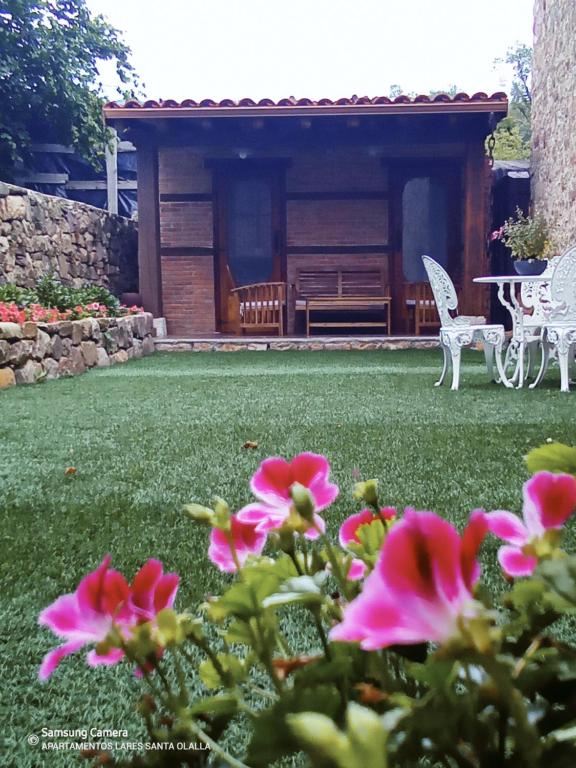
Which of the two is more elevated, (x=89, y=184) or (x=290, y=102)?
(x=290, y=102)

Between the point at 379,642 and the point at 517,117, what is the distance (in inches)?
1016

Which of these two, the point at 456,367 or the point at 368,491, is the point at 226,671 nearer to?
the point at 368,491

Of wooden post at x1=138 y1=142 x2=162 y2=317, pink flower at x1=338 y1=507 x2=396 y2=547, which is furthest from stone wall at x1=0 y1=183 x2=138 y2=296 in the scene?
pink flower at x1=338 y1=507 x2=396 y2=547

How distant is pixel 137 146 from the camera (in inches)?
371

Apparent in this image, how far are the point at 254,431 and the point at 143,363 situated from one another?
170 inches

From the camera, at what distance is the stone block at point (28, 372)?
5.84 meters

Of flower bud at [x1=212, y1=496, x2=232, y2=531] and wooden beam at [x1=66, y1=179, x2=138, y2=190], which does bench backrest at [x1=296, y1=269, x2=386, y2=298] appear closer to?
wooden beam at [x1=66, y1=179, x2=138, y2=190]

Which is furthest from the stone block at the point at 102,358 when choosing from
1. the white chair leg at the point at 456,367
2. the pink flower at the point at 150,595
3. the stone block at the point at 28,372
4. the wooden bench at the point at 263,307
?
the pink flower at the point at 150,595

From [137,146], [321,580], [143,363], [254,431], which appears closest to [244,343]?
[143,363]

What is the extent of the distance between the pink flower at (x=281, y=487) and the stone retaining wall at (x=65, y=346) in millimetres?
5469

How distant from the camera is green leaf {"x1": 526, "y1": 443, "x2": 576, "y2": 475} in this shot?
1.33 feet

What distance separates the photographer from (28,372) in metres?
5.95

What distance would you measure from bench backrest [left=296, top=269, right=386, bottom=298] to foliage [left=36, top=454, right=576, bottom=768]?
9706 mm

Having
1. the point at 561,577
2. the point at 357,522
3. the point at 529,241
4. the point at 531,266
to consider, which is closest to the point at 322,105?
the point at 529,241
